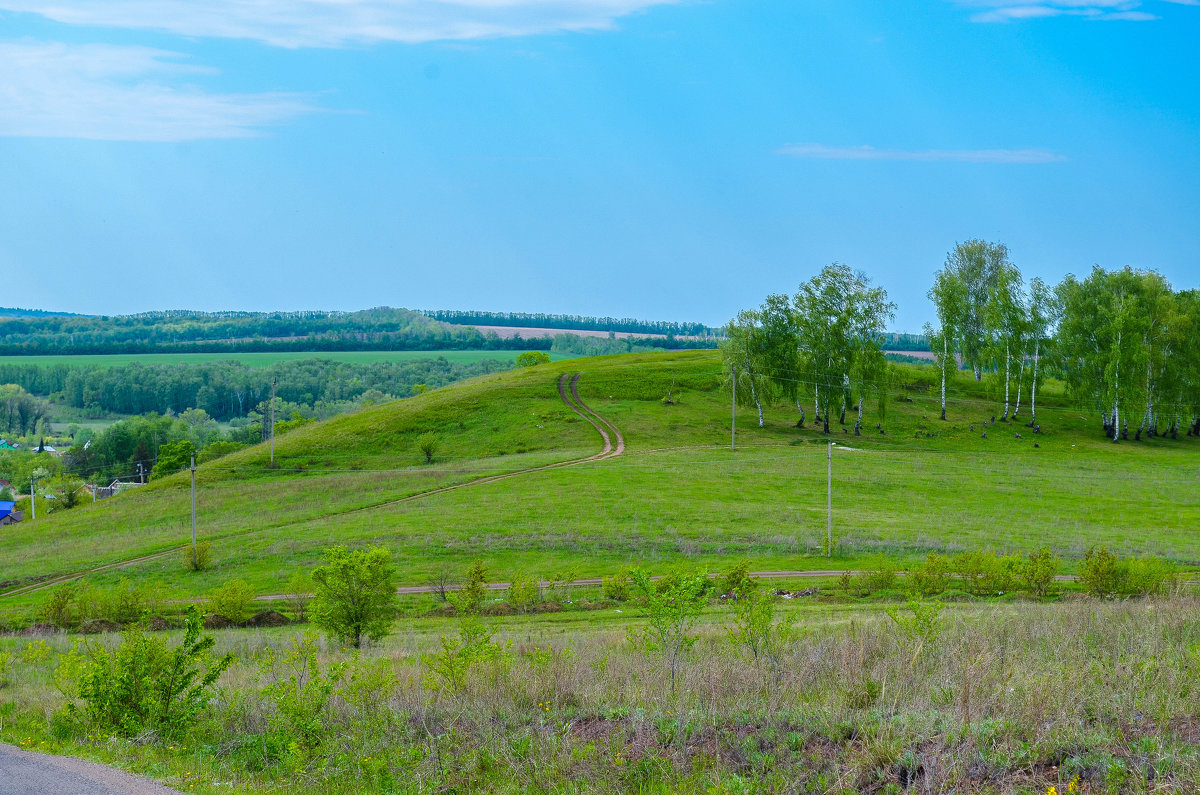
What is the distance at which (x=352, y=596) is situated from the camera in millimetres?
28422

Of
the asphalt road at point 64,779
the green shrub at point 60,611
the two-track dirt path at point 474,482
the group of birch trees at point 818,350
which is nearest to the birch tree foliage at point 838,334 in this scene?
the group of birch trees at point 818,350

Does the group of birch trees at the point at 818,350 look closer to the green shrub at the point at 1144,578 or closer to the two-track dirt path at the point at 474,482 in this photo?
the two-track dirt path at the point at 474,482

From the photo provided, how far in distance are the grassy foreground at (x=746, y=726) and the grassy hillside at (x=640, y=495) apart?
25437 millimetres

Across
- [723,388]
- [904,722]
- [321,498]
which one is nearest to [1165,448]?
[723,388]

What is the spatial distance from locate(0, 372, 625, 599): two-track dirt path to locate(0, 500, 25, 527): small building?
201 ft

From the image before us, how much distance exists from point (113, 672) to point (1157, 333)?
9780cm

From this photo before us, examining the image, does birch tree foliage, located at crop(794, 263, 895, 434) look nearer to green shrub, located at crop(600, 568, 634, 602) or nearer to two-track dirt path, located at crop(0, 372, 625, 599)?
two-track dirt path, located at crop(0, 372, 625, 599)

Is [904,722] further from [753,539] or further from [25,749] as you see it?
[753,539]

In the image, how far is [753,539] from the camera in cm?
4725

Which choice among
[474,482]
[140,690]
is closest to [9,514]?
[474,482]

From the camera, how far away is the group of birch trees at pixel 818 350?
292 feet

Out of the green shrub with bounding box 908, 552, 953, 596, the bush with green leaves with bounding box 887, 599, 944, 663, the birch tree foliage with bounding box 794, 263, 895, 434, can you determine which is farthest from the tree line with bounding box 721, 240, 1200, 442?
the bush with green leaves with bounding box 887, 599, 944, 663

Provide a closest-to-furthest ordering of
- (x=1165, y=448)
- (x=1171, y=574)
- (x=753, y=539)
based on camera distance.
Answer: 1. (x=1171, y=574)
2. (x=753, y=539)
3. (x=1165, y=448)

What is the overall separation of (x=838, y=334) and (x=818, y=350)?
2.65m
